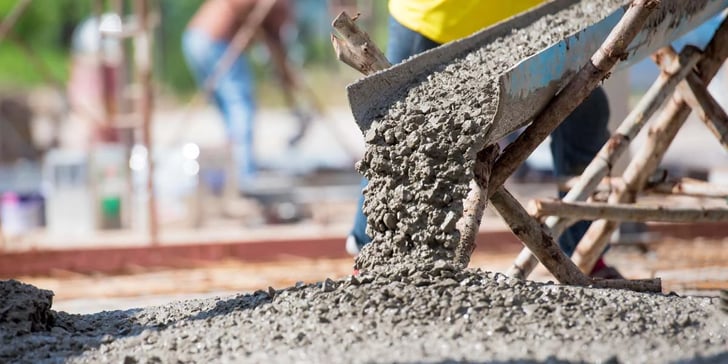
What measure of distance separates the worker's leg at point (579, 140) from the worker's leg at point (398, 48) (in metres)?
0.67

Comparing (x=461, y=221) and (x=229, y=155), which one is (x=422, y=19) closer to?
(x=461, y=221)

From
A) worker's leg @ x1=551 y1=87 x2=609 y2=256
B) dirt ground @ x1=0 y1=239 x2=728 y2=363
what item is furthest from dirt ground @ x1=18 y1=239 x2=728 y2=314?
dirt ground @ x1=0 y1=239 x2=728 y2=363

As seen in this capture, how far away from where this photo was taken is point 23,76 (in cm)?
2000

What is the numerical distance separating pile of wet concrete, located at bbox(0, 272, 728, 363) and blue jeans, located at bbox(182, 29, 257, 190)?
18.3ft

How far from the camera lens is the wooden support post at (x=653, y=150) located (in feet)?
14.1

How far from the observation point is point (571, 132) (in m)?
4.57

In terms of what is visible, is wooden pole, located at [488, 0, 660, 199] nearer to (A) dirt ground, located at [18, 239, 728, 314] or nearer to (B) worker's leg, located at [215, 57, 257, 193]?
(A) dirt ground, located at [18, 239, 728, 314]

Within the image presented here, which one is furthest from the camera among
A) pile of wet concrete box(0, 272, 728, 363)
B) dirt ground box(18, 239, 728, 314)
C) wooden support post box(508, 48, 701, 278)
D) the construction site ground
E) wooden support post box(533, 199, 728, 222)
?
the construction site ground

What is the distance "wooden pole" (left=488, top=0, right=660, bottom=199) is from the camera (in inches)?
136

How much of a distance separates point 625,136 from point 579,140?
40 centimetres

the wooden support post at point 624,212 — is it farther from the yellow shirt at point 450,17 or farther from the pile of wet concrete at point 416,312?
the yellow shirt at point 450,17

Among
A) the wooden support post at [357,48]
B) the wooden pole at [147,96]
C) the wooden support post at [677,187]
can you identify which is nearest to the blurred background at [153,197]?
the wooden pole at [147,96]

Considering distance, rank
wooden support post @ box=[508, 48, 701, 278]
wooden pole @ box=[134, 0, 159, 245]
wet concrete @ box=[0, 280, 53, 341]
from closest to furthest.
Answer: wet concrete @ box=[0, 280, 53, 341] < wooden support post @ box=[508, 48, 701, 278] < wooden pole @ box=[134, 0, 159, 245]

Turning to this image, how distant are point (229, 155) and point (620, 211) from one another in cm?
452
